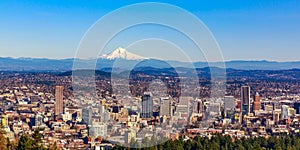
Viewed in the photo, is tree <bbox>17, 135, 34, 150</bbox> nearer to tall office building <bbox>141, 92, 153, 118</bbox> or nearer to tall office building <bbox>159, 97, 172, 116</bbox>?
tall office building <bbox>141, 92, 153, 118</bbox>

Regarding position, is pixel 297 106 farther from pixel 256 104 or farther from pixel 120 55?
pixel 120 55

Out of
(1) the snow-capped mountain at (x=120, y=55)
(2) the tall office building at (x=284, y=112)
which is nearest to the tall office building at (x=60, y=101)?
(2) the tall office building at (x=284, y=112)

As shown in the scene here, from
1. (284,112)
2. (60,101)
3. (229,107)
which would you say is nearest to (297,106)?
(284,112)

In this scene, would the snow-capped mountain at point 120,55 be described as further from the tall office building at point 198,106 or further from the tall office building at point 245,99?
the tall office building at point 245,99

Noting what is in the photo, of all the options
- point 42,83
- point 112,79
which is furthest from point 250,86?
point 112,79

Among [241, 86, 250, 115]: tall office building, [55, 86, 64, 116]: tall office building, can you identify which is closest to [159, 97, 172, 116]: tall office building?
[55, 86, 64, 116]: tall office building

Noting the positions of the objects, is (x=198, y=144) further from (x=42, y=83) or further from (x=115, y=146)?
(x=42, y=83)
